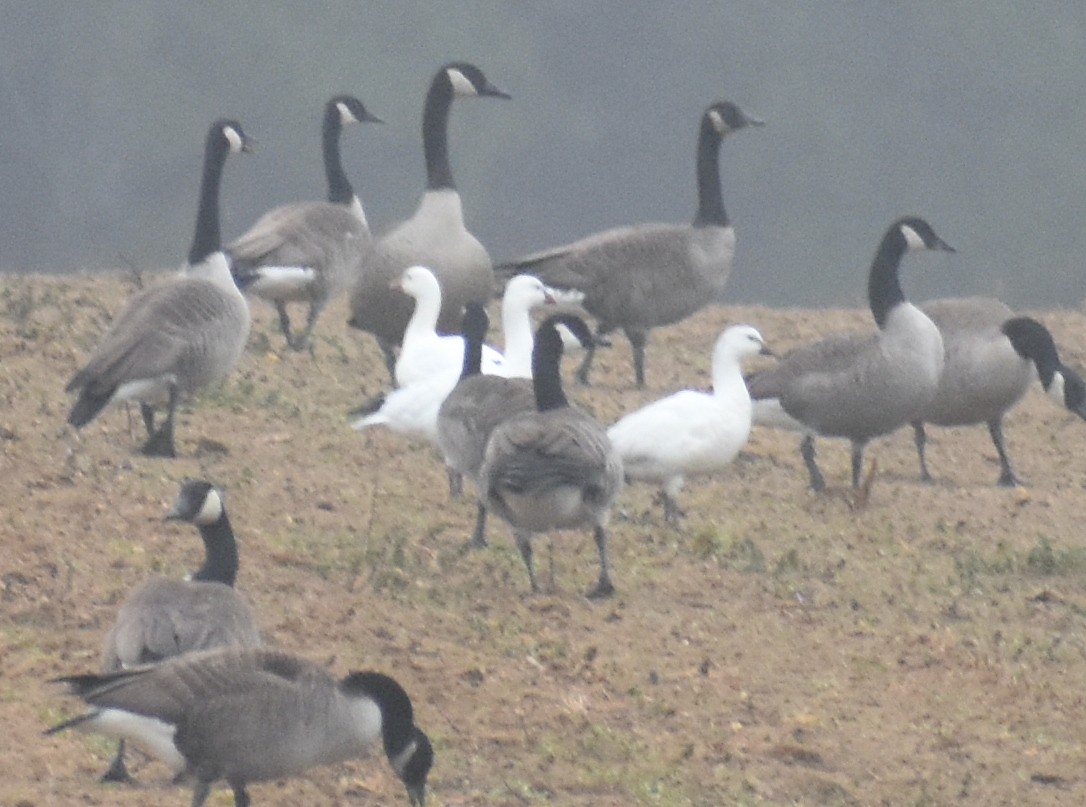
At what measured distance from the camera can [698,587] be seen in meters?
10.3

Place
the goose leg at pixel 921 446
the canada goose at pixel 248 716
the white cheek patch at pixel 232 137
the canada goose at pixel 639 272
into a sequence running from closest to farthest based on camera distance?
the canada goose at pixel 248 716, the goose leg at pixel 921 446, the white cheek patch at pixel 232 137, the canada goose at pixel 639 272

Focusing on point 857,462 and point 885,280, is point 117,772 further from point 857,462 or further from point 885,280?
point 885,280

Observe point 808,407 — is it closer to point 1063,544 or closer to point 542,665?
point 1063,544

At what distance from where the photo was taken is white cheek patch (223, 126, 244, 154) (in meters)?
14.8

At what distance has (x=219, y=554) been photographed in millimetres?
8305

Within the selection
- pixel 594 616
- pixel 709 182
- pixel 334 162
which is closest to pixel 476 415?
pixel 594 616

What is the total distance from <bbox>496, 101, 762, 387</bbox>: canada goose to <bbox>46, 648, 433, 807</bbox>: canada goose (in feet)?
30.1

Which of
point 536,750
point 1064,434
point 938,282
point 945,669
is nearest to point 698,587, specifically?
point 945,669

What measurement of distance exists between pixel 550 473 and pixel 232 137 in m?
5.94

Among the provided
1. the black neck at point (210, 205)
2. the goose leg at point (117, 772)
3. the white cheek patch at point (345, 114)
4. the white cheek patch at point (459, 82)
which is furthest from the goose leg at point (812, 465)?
the white cheek patch at point (345, 114)

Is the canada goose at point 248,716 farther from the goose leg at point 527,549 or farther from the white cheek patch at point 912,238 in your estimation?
the white cheek patch at point 912,238

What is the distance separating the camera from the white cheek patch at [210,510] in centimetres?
827

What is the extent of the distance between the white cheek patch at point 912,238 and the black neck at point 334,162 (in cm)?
538

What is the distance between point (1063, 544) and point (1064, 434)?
13.4 ft
